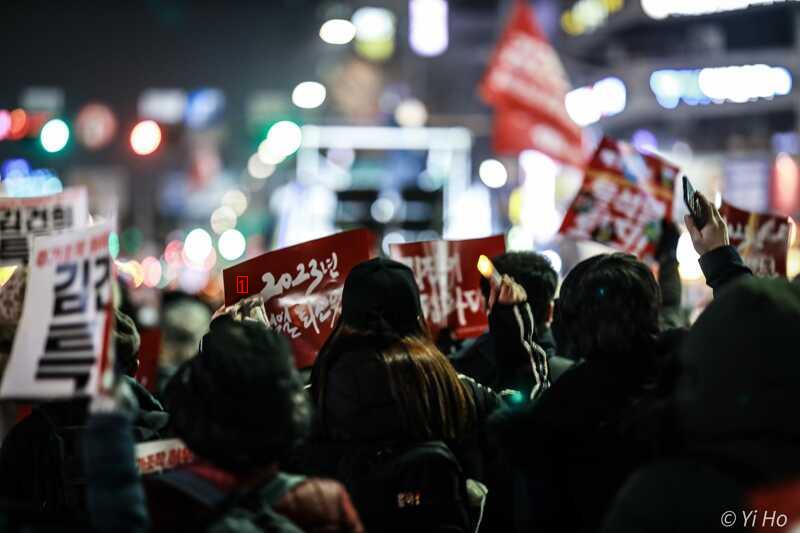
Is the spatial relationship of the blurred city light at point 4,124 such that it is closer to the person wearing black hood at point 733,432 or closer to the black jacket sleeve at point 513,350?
the black jacket sleeve at point 513,350

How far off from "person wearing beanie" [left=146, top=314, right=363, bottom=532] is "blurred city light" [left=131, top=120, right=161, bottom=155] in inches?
815

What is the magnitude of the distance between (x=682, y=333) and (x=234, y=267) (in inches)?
99.6

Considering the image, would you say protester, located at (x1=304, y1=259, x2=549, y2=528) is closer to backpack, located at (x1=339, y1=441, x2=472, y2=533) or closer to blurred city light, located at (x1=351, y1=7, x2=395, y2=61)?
backpack, located at (x1=339, y1=441, x2=472, y2=533)

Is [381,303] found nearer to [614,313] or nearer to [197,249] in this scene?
[614,313]

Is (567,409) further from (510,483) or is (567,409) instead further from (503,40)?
(503,40)

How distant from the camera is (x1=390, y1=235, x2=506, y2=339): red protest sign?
23.3 feet

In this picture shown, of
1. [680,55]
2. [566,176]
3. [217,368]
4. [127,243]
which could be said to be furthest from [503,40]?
[127,243]

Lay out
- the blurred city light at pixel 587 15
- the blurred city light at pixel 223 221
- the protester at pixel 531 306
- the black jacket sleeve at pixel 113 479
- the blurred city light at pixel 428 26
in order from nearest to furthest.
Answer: the black jacket sleeve at pixel 113 479
the protester at pixel 531 306
the blurred city light at pixel 428 26
the blurred city light at pixel 223 221
the blurred city light at pixel 587 15

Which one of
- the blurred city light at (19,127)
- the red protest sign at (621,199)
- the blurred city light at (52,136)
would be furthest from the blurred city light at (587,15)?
the red protest sign at (621,199)

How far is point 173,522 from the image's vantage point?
3029 millimetres

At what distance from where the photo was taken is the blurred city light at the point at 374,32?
2854 inches

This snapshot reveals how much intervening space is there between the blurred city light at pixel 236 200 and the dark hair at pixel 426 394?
67249mm

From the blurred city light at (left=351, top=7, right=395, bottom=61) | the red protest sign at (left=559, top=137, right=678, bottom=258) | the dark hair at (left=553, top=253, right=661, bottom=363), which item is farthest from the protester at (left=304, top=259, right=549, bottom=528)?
the blurred city light at (left=351, top=7, right=395, bottom=61)

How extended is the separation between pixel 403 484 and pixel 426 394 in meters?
0.36
